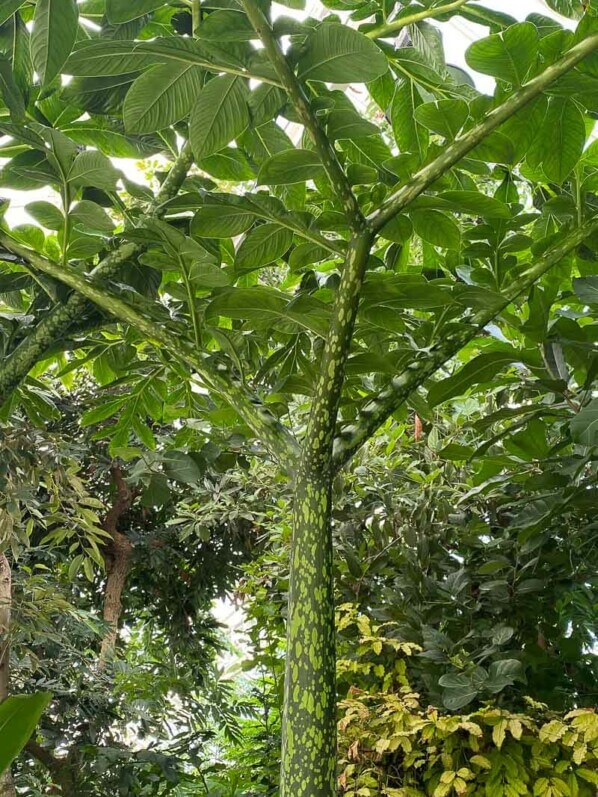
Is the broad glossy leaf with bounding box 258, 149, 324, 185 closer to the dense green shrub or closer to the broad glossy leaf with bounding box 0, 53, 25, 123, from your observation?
the broad glossy leaf with bounding box 0, 53, 25, 123

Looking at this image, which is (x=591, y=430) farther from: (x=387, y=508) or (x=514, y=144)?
(x=387, y=508)

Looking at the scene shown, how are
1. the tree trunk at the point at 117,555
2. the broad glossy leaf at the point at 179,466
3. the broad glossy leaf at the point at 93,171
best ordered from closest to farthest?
the broad glossy leaf at the point at 93,171, the broad glossy leaf at the point at 179,466, the tree trunk at the point at 117,555

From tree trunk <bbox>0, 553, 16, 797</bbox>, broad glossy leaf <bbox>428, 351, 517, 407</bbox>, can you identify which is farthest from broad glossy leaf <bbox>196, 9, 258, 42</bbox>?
tree trunk <bbox>0, 553, 16, 797</bbox>

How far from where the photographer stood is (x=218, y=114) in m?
0.56

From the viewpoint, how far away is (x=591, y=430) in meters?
0.59

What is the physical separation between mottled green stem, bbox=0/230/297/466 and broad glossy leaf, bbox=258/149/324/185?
0.54ft

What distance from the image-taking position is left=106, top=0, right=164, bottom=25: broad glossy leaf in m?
0.50

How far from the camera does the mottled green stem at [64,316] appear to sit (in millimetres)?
637

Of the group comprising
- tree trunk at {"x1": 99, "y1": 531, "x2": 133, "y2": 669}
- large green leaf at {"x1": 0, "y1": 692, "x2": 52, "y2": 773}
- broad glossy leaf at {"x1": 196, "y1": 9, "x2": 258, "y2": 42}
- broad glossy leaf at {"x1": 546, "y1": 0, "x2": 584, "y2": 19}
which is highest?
tree trunk at {"x1": 99, "y1": 531, "x2": 133, "y2": 669}

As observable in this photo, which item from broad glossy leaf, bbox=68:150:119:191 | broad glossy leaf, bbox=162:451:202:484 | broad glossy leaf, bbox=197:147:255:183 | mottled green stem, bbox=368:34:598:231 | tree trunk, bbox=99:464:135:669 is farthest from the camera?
tree trunk, bbox=99:464:135:669

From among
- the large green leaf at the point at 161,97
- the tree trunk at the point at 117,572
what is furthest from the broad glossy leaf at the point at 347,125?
the tree trunk at the point at 117,572

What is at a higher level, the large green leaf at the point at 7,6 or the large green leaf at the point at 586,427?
the large green leaf at the point at 7,6

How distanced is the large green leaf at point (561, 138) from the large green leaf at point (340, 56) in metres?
0.16

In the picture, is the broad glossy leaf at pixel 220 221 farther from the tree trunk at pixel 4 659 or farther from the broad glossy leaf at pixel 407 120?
the tree trunk at pixel 4 659
